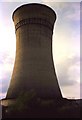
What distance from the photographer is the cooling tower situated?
57.0ft

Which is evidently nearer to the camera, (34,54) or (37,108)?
(37,108)

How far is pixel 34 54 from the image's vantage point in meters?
17.9

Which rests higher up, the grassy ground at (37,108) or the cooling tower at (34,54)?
the cooling tower at (34,54)

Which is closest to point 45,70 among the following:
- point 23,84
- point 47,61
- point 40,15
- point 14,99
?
point 47,61

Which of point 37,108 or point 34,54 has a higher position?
point 34,54

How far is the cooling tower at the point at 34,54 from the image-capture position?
1738 centimetres

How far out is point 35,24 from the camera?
62.6 ft

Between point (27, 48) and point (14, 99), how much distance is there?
407 cm

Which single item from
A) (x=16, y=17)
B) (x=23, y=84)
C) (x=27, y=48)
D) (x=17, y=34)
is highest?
(x=16, y=17)

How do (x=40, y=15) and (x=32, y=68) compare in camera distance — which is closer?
(x=32, y=68)

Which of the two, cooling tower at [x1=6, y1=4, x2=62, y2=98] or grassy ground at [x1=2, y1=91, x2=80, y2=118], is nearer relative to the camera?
grassy ground at [x1=2, y1=91, x2=80, y2=118]

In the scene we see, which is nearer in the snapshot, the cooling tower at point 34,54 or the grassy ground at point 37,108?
the grassy ground at point 37,108

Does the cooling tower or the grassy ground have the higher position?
the cooling tower

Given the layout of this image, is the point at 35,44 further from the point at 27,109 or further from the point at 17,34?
the point at 27,109
